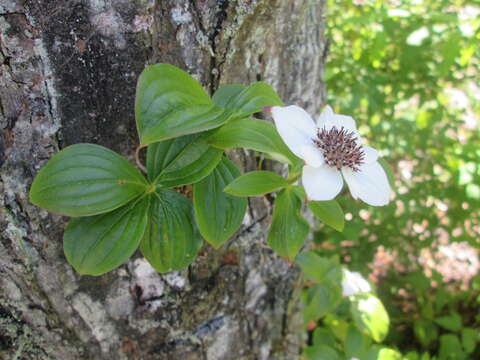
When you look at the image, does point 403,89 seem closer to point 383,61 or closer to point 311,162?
point 383,61

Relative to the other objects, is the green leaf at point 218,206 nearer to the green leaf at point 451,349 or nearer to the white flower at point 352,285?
the white flower at point 352,285

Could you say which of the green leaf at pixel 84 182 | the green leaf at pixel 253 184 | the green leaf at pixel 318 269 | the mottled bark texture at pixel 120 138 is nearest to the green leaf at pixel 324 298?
the green leaf at pixel 318 269

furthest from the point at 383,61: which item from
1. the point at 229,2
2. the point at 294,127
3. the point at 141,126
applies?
the point at 141,126

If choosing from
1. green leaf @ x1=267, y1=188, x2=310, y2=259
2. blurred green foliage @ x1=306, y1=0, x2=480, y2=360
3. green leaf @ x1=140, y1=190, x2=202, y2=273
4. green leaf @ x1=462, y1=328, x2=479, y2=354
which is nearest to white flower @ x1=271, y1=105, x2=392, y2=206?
green leaf @ x1=267, y1=188, x2=310, y2=259

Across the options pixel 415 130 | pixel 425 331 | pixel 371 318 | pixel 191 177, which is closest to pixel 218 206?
pixel 191 177

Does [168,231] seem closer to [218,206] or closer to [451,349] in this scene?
[218,206]

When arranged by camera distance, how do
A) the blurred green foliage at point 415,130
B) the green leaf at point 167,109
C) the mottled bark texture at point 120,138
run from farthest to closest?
the blurred green foliage at point 415,130 → the mottled bark texture at point 120,138 → the green leaf at point 167,109

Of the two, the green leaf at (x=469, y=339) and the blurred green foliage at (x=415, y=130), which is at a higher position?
the blurred green foliage at (x=415, y=130)
